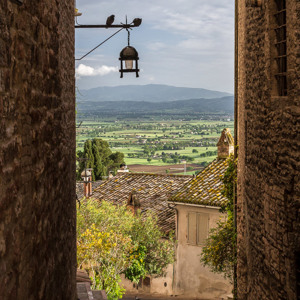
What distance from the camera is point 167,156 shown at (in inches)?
2486

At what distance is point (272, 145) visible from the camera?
6988mm

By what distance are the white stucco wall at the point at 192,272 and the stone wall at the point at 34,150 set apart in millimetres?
18432

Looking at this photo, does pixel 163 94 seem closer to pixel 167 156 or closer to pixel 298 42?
pixel 167 156

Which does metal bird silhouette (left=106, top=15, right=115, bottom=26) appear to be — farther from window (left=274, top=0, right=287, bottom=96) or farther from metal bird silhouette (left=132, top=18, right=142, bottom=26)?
window (left=274, top=0, right=287, bottom=96)

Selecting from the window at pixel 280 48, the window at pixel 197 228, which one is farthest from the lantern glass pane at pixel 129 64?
the window at pixel 197 228

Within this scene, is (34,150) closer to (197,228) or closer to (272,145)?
(272,145)

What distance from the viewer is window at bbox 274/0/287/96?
6.97 meters

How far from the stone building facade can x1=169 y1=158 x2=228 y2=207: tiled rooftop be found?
13.9m

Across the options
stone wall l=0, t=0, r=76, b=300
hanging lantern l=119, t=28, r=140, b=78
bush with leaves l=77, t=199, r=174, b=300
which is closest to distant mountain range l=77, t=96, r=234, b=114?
bush with leaves l=77, t=199, r=174, b=300

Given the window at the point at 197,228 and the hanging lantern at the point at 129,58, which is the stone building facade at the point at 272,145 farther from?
the window at the point at 197,228

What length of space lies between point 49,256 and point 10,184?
1870 mm

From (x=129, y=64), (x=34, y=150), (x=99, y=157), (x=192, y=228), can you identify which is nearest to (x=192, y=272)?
(x=192, y=228)

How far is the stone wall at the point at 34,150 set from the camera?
3.50 m

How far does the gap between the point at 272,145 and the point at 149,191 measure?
23.3 metres
